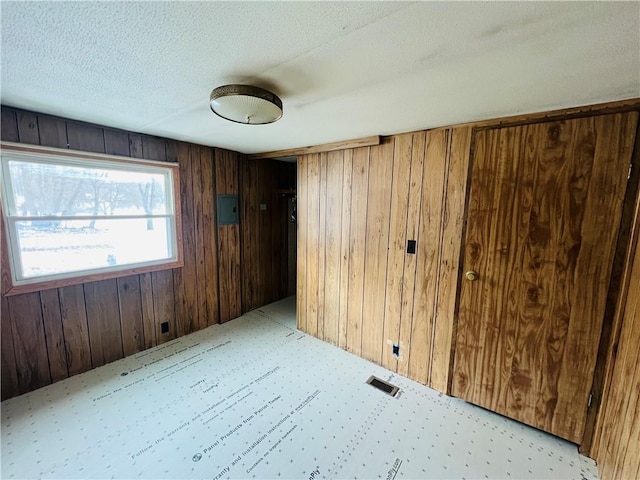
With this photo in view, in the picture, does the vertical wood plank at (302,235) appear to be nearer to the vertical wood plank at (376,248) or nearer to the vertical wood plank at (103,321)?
the vertical wood plank at (376,248)

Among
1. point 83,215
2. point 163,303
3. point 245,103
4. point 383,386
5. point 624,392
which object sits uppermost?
point 245,103

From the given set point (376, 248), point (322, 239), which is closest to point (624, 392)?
point (376, 248)

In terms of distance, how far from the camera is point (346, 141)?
2498 mm

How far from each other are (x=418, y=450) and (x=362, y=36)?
228cm

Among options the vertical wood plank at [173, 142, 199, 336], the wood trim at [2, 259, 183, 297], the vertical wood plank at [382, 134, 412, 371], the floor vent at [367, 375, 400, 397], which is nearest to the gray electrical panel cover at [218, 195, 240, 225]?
the vertical wood plank at [173, 142, 199, 336]

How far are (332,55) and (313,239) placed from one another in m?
2.08

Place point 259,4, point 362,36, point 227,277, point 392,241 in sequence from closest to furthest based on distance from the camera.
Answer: point 259,4
point 362,36
point 392,241
point 227,277

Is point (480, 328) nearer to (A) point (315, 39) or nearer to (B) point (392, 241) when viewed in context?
(B) point (392, 241)

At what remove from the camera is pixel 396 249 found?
7.75ft

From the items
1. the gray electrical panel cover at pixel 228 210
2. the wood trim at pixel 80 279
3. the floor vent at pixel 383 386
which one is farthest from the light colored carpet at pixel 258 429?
the gray electrical panel cover at pixel 228 210

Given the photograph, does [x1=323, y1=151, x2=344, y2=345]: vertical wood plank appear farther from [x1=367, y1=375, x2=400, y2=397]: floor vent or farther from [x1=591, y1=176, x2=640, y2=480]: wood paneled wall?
[x1=591, y1=176, x2=640, y2=480]: wood paneled wall

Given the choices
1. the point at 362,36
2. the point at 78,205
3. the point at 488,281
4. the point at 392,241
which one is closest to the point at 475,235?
the point at 488,281

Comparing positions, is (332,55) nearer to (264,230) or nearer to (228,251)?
(228,251)

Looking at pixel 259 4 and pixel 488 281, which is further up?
pixel 259 4
